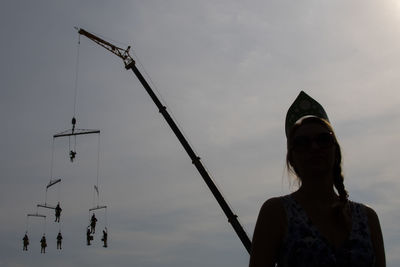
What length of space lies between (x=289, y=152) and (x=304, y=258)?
2.49 feet

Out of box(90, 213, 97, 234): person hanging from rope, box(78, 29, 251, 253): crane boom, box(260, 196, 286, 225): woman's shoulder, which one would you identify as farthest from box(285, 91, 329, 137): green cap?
box(90, 213, 97, 234): person hanging from rope

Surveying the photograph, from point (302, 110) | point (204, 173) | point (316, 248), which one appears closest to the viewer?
point (316, 248)

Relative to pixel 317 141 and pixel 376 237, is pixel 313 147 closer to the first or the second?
pixel 317 141

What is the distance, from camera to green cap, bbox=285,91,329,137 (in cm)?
333

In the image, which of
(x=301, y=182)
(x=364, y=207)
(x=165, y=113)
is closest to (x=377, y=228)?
(x=364, y=207)

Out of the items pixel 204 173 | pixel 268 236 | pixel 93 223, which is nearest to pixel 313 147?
pixel 268 236

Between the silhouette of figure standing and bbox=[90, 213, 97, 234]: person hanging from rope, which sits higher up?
bbox=[90, 213, 97, 234]: person hanging from rope

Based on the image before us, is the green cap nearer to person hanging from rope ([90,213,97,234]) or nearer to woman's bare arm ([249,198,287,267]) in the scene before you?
woman's bare arm ([249,198,287,267])

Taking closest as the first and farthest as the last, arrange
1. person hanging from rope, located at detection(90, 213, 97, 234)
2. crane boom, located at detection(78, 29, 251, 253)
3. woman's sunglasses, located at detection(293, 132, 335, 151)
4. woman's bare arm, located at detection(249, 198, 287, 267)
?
woman's bare arm, located at detection(249, 198, 287, 267) < woman's sunglasses, located at detection(293, 132, 335, 151) < crane boom, located at detection(78, 29, 251, 253) < person hanging from rope, located at detection(90, 213, 97, 234)

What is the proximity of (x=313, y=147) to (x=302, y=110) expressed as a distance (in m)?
0.36

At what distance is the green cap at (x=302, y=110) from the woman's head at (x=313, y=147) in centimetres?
7

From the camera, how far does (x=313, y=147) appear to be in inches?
123

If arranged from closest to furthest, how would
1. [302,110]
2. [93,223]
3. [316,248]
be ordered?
[316,248] < [302,110] < [93,223]

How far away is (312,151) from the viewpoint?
3.14 meters
